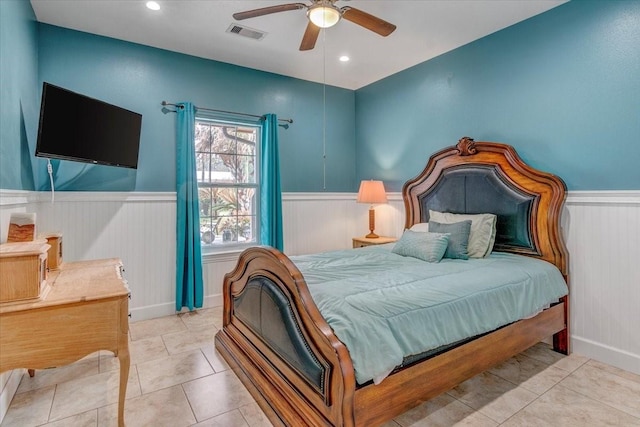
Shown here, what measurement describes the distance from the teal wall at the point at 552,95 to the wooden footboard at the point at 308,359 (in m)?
1.24

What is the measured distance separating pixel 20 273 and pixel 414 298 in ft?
6.12

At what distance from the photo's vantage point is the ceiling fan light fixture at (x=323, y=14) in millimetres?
2245

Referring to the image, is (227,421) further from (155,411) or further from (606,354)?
(606,354)

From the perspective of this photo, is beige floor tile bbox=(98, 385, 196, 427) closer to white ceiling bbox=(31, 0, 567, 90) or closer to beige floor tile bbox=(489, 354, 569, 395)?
beige floor tile bbox=(489, 354, 569, 395)

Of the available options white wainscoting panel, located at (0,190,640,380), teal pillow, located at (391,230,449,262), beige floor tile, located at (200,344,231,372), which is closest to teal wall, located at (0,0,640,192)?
white wainscoting panel, located at (0,190,640,380)

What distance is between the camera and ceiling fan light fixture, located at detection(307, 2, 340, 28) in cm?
225

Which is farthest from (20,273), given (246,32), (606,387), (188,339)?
(606,387)

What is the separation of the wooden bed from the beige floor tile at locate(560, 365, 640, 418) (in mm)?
300

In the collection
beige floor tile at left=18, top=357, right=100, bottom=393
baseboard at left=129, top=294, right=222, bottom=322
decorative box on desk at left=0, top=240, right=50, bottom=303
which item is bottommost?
beige floor tile at left=18, top=357, right=100, bottom=393

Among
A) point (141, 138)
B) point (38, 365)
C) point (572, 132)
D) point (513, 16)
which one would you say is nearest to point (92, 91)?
point (141, 138)

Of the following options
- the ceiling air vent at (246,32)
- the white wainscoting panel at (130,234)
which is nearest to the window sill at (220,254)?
the white wainscoting panel at (130,234)

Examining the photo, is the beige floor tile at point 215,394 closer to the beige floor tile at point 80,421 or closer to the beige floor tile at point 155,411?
the beige floor tile at point 155,411

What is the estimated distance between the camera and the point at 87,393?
220cm

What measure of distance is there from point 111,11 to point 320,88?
253 centimetres
